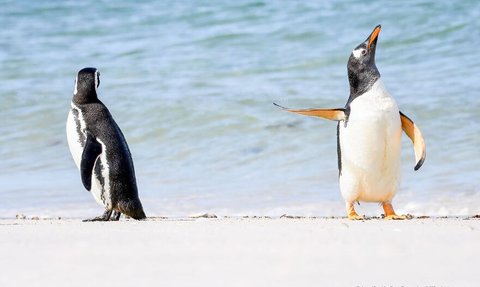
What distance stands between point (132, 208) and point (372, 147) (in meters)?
1.33

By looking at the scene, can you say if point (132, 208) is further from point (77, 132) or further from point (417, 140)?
point (417, 140)

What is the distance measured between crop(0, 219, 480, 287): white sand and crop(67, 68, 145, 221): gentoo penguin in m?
0.92

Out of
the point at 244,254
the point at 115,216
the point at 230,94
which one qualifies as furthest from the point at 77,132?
the point at 230,94

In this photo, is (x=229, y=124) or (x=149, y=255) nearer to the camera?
(x=149, y=255)

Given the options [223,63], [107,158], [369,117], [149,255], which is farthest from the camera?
[223,63]

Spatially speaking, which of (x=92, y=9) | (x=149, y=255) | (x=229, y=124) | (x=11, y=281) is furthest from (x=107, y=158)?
(x=92, y=9)

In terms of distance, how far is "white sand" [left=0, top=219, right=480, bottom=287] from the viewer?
4.34 metres

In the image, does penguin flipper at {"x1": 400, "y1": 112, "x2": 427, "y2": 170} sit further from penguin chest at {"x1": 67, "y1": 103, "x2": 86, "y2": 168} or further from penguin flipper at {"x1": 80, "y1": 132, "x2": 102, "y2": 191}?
penguin chest at {"x1": 67, "y1": 103, "x2": 86, "y2": 168}

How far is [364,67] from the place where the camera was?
6223mm

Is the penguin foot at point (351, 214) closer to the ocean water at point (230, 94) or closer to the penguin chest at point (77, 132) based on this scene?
the ocean water at point (230, 94)

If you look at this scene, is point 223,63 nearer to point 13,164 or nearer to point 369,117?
point 13,164

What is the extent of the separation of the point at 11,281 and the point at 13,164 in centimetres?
479

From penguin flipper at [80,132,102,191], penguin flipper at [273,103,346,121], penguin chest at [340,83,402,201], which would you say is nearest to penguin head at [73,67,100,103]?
penguin flipper at [80,132,102,191]

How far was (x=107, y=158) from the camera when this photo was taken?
6645 millimetres
